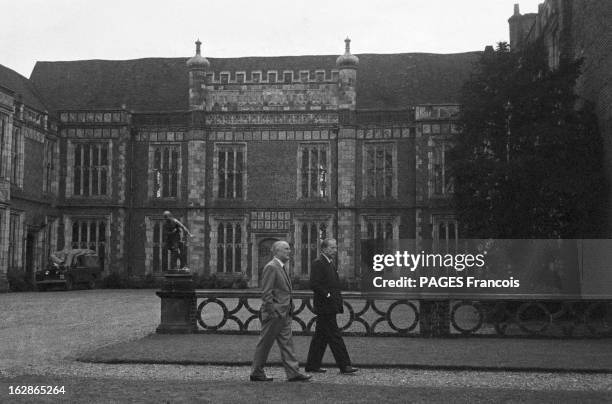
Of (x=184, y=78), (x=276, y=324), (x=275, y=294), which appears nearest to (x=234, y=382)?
(x=276, y=324)

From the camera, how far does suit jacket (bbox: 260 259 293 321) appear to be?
10.2 meters

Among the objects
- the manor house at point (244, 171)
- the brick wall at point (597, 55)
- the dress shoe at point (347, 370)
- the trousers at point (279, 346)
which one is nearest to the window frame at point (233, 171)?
the manor house at point (244, 171)

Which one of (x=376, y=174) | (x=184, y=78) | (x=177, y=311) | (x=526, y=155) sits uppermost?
(x=184, y=78)

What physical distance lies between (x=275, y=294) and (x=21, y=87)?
93.1ft

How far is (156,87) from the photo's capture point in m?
38.7

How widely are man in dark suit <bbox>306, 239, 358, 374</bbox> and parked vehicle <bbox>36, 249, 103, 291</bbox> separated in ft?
74.5

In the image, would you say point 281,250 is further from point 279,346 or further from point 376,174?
point 376,174

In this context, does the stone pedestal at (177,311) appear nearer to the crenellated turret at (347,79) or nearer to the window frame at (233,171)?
the window frame at (233,171)

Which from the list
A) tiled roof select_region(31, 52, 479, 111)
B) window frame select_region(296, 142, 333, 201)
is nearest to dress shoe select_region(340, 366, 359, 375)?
window frame select_region(296, 142, 333, 201)

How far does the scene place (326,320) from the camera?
36.2 ft

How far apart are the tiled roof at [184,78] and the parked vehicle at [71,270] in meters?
7.67

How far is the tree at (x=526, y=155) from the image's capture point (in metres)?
19.7

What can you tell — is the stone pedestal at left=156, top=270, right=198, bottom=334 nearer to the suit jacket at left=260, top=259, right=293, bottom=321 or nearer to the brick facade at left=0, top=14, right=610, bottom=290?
the suit jacket at left=260, top=259, right=293, bottom=321

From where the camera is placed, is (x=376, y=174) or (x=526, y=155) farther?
(x=376, y=174)
